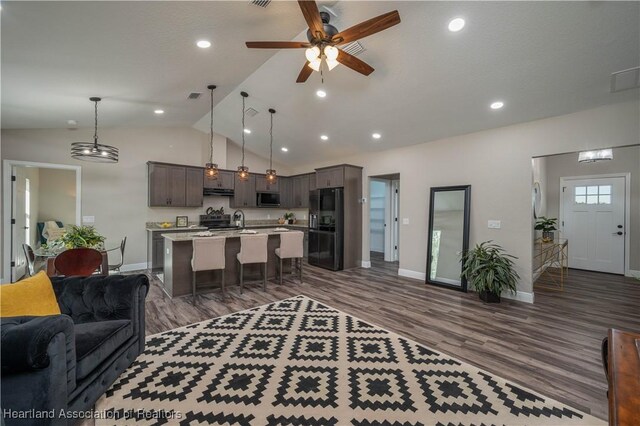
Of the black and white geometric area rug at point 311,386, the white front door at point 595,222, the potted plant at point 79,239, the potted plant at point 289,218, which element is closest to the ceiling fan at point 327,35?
the black and white geometric area rug at point 311,386

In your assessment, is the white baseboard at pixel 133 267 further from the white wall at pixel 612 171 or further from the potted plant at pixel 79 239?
the white wall at pixel 612 171

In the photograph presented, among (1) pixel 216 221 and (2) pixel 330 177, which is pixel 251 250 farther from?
(1) pixel 216 221

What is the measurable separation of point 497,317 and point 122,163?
750cm

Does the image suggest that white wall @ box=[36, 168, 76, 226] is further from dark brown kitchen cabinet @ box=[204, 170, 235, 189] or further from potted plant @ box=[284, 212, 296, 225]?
potted plant @ box=[284, 212, 296, 225]

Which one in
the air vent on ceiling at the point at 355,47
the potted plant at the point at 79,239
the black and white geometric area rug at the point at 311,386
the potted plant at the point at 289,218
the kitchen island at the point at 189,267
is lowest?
the black and white geometric area rug at the point at 311,386

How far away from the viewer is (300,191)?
7895 millimetres

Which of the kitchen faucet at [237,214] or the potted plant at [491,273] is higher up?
the kitchen faucet at [237,214]

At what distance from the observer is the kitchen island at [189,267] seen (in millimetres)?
4094

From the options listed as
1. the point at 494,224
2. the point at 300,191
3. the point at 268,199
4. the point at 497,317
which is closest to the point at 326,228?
the point at 300,191

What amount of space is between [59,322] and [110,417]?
793mm

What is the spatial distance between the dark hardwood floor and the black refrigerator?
2.60ft

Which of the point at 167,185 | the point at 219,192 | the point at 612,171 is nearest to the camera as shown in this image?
the point at 612,171

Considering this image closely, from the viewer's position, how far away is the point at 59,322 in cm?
144

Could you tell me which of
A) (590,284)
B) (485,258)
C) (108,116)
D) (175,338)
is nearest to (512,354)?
(485,258)
